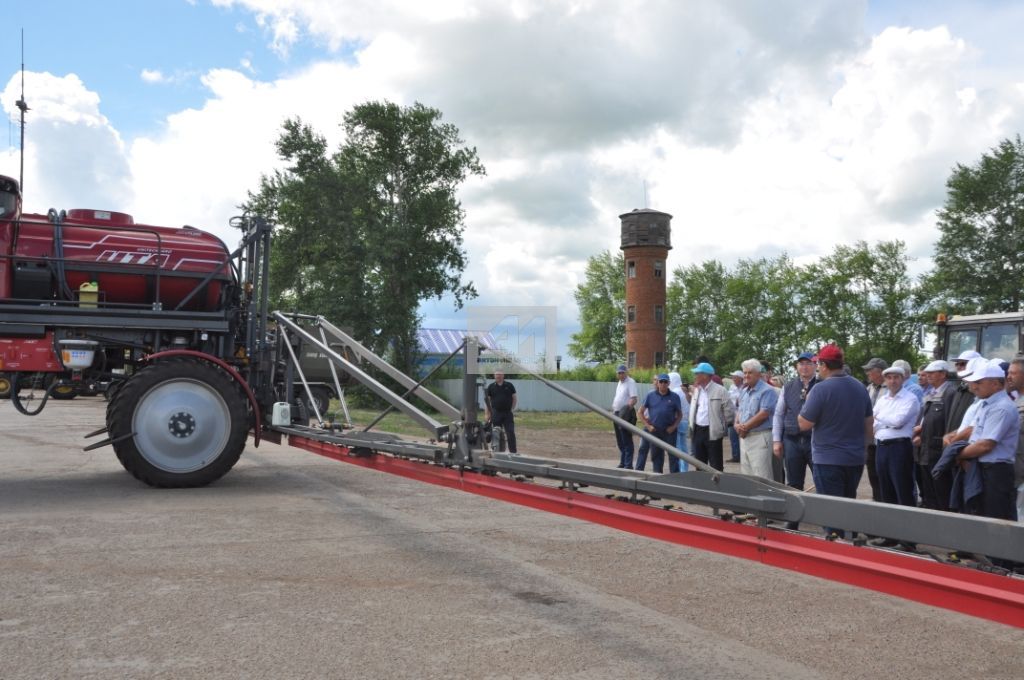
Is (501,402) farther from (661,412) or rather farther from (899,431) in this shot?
(899,431)

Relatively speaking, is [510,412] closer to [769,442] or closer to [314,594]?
[769,442]

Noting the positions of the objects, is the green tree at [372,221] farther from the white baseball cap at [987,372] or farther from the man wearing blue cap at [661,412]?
the white baseball cap at [987,372]

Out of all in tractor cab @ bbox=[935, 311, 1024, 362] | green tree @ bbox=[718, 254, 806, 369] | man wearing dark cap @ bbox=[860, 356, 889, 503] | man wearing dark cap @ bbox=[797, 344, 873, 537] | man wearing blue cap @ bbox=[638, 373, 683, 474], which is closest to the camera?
man wearing dark cap @ bbox=[797, 344, 873, 537]

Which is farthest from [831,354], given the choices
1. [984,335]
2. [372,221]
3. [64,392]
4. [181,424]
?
[372,221]

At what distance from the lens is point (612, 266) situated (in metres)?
77.4

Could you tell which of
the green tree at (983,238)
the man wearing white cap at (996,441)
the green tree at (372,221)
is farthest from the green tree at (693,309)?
the man wearing white cap at (996,441)

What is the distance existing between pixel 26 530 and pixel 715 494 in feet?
19.0

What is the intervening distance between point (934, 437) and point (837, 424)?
1629mm

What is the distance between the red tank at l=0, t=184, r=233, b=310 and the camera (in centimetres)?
888

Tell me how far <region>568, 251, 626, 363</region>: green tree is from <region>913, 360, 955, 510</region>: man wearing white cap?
65439mm

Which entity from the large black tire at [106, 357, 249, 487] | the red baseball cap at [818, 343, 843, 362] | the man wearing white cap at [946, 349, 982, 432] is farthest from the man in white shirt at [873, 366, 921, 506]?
the large black tire at [106, 357, 249, 487]

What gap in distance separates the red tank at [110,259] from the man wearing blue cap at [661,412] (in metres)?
5.57

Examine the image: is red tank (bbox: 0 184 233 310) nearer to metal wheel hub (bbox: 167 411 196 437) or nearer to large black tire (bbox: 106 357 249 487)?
large black tire (bbox: 106 357 249 487)

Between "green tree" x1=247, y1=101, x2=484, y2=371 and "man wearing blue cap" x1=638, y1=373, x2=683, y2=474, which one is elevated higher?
"green tree" x1=247, y1=101, x2=484, y2=371
